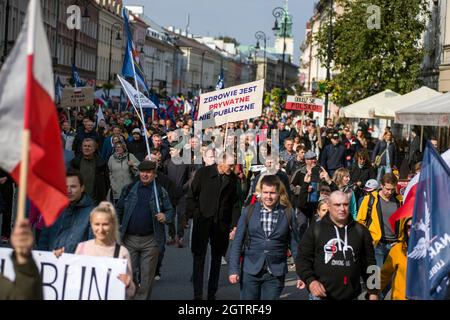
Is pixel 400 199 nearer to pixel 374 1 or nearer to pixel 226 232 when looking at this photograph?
pixel 226 232

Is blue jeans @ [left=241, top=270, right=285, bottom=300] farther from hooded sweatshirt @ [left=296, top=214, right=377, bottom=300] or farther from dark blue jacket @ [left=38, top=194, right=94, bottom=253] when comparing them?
dark blue jacket @ [left=38, top=194, right=94, bottom=253]

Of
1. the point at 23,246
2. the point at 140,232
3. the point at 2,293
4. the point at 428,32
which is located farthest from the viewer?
the point at 428,32

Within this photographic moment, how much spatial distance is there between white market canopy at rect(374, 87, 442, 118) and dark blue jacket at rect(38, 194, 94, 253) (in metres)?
19.1

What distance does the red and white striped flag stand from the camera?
550 cm

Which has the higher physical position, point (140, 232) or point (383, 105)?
point (383, 105)

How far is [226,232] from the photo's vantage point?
37.8ft

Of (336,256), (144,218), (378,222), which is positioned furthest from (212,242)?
(336,256)

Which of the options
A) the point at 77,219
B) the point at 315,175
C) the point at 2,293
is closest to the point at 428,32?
the point at 315,175

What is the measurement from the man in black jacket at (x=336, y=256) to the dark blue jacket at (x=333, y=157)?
14255mm

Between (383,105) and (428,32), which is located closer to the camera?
(383,105)

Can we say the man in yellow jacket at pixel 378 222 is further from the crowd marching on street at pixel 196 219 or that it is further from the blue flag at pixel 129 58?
the blue flag at pixel 129 58

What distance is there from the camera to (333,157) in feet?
72.9

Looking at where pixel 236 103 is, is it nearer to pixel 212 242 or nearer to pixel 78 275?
pixel 212 242

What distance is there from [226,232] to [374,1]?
26778 millimetres
